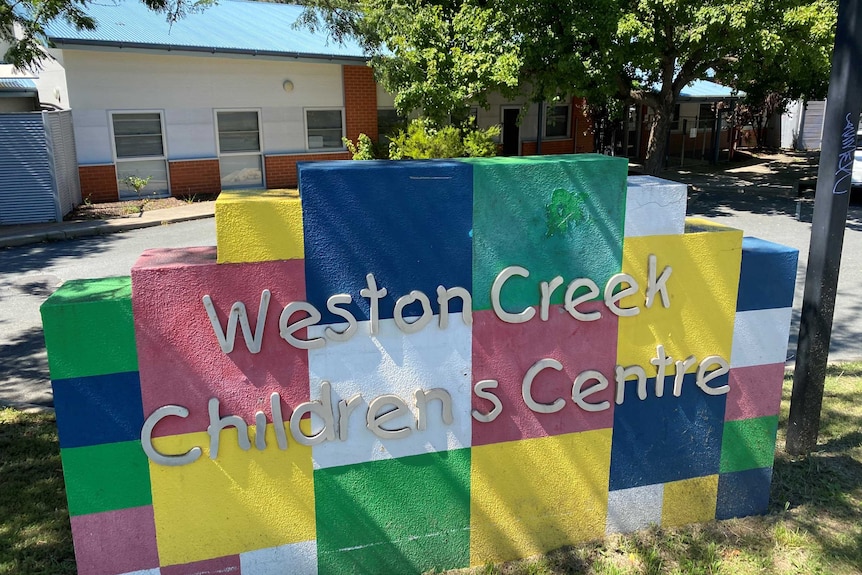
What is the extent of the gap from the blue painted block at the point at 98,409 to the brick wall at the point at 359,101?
1660cm

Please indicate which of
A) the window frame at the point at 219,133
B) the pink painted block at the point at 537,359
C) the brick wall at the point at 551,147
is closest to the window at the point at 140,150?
the window frame at the point at 219,133

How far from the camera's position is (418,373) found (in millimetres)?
3430

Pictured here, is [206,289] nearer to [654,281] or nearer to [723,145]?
Answer: [654,281]

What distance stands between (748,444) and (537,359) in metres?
1.41

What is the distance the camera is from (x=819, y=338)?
4328 millimetres

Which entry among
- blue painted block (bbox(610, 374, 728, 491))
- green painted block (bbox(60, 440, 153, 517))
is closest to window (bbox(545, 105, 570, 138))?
blue painted block (bbox(610, 374, 728, 491))

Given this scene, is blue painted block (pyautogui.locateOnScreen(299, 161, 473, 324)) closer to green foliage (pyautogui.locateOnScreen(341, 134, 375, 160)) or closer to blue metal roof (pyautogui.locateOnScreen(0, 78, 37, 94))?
green foliage (pyautogui.locateOnScreen(341, 134, 375, 160))

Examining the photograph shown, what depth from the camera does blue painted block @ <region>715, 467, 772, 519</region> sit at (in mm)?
4016

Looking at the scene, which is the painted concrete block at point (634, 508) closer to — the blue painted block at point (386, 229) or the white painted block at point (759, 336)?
the white painted block at point (759, 336)

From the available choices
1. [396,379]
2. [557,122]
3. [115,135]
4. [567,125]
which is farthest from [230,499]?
[567,125]

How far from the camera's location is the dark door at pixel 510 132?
2272 cm

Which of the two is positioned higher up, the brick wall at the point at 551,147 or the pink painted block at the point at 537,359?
the brick wall at the point at 551,147

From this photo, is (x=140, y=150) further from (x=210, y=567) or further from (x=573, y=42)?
(x=210, y=567)

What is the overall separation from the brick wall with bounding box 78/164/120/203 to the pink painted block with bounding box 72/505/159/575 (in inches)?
562
